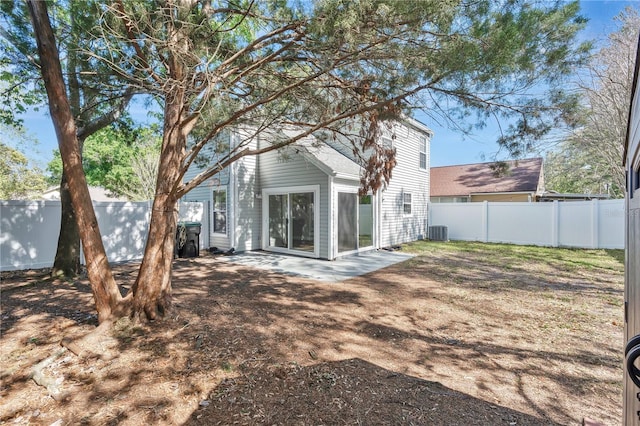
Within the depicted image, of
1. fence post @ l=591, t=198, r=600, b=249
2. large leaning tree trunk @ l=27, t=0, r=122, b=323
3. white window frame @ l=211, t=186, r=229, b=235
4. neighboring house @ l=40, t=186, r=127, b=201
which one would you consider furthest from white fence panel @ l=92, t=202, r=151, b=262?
neighboring house @ l=40, t=186, r=127, b=201

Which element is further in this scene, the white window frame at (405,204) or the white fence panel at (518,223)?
the white window frame at (405,204)

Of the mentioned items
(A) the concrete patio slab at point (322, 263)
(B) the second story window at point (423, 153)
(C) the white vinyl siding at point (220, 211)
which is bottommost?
(A) the concrete patio slab at point (322, 263)

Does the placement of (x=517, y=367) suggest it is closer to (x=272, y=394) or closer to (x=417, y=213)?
(x=272, y=394)

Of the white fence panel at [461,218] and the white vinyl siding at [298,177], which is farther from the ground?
the white vinyl siding at [298,177]

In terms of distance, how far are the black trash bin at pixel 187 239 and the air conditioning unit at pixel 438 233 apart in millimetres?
10695

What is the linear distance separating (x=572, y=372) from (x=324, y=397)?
258cm

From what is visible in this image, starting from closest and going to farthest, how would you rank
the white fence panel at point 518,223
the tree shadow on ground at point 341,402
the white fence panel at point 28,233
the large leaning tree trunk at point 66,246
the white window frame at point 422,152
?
1. the tree shadow on ground at point 341,402
2. the large leaning tree trunk at point 66,246
3. the white fence panel at point 28,233
4. the white fence panel at point 518,223
5. the white window frame at point 422,152

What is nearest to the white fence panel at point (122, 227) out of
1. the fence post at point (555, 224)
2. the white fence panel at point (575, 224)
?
the fence post at point (555, 224)

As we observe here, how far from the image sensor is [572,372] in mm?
3141

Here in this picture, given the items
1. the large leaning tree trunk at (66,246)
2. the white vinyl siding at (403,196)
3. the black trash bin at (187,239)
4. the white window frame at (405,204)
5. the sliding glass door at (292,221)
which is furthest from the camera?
the white window frame at (405,204)

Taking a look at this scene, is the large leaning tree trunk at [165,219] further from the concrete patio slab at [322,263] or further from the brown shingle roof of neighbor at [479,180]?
the brown shingle roof of neighbor at [479,180]

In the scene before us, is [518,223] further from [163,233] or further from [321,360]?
[163,233]

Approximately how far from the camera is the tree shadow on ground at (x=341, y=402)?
237 cm

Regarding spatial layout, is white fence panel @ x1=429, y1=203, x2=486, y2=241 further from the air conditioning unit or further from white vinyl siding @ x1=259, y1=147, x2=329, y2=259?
white vinyl siding @ x1=259, y1=147, x2=329, y2=259
